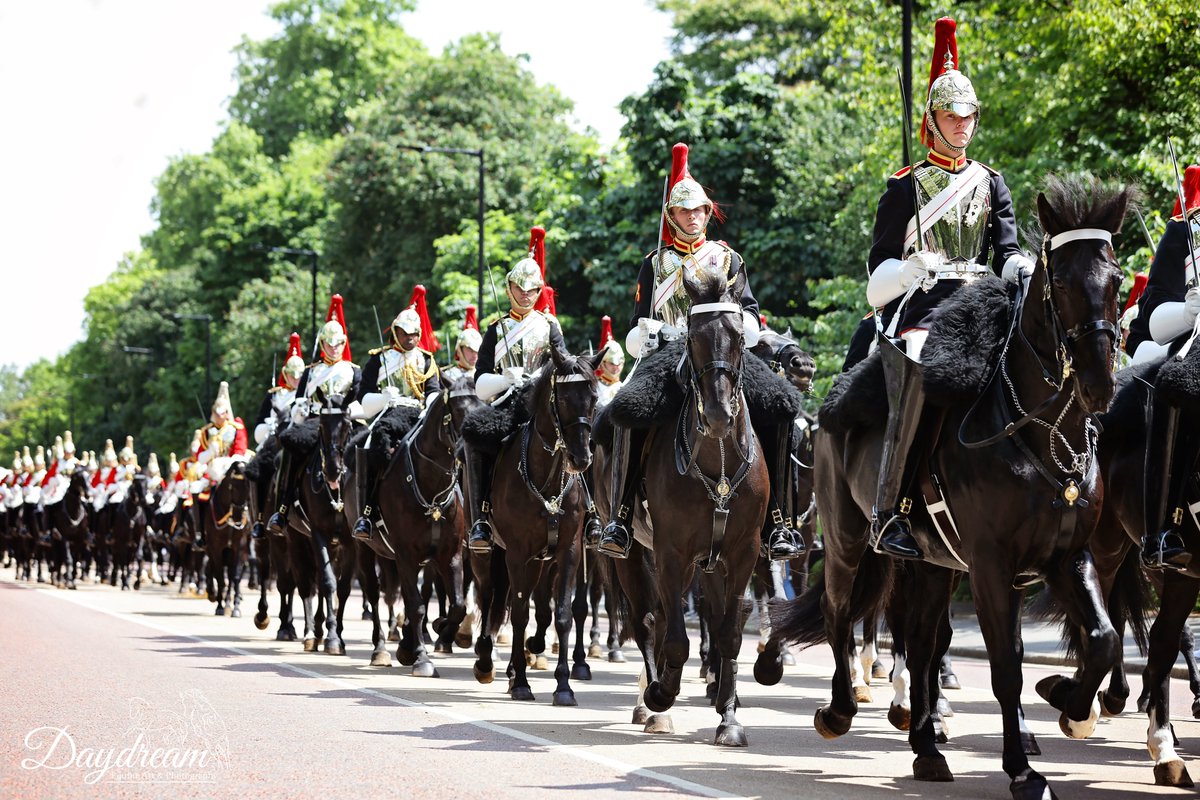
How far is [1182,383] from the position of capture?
29.5 ft

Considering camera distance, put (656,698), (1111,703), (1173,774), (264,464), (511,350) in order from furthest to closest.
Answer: (264,464) → (511,350) → (656,698) → (1111,703) → (1173,774)

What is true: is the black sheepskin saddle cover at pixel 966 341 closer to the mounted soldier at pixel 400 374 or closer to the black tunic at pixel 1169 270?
the black tunic at pixel 1169 270

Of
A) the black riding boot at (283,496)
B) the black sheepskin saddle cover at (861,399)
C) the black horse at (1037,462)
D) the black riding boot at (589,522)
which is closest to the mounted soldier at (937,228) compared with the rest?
the black sheepskin saddle cover at (861,399)

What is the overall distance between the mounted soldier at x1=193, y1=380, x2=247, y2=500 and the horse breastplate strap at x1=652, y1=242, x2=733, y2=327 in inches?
637

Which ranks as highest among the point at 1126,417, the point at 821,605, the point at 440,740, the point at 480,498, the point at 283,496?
the point at 1126,417

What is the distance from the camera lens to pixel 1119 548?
36.1 feet

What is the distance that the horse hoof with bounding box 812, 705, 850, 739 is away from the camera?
9.64 meters

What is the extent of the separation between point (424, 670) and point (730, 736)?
5.80 meters

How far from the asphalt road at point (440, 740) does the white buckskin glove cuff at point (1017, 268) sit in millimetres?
2655

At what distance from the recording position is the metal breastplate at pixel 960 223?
9.57 metres

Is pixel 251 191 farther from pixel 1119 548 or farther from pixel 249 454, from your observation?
pixel 1119 548

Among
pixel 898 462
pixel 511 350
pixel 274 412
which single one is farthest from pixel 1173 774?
pixel 274 412

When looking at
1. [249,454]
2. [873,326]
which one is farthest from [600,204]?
[873,326]

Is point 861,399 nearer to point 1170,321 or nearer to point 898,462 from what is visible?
point 898,462
